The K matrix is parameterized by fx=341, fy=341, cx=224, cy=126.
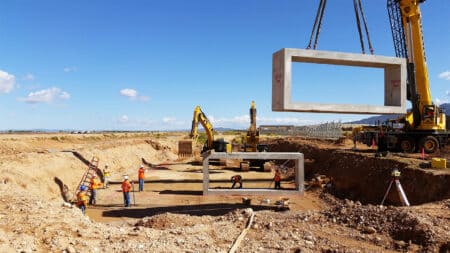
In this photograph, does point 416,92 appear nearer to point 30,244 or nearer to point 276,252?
point 276,252

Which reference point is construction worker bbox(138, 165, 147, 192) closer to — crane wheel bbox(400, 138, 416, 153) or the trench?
the trench

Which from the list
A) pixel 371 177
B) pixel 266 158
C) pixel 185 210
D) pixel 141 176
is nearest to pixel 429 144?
pixel 371 177

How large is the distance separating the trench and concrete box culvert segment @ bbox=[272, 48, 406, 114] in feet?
16.9

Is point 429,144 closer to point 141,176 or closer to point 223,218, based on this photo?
point 223,218

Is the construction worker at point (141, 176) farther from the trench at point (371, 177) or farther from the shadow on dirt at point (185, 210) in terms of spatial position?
the trench at point (371, 177)

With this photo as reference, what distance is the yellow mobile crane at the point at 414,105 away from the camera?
20516mm

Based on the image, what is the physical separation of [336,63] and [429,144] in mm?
14386

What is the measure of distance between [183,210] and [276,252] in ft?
26.7

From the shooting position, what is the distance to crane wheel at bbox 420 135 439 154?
21500 millimetres

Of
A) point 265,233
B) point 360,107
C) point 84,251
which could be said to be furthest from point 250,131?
point 84,251

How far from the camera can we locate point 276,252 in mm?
7762

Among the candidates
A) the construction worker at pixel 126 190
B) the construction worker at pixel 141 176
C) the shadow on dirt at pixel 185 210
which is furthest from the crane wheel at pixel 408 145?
the construction worker at pixel 126 190

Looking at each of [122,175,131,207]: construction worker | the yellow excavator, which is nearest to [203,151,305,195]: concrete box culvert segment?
[122,175,131,207]: construction worker

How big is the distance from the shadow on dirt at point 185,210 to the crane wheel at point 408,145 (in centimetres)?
1190
